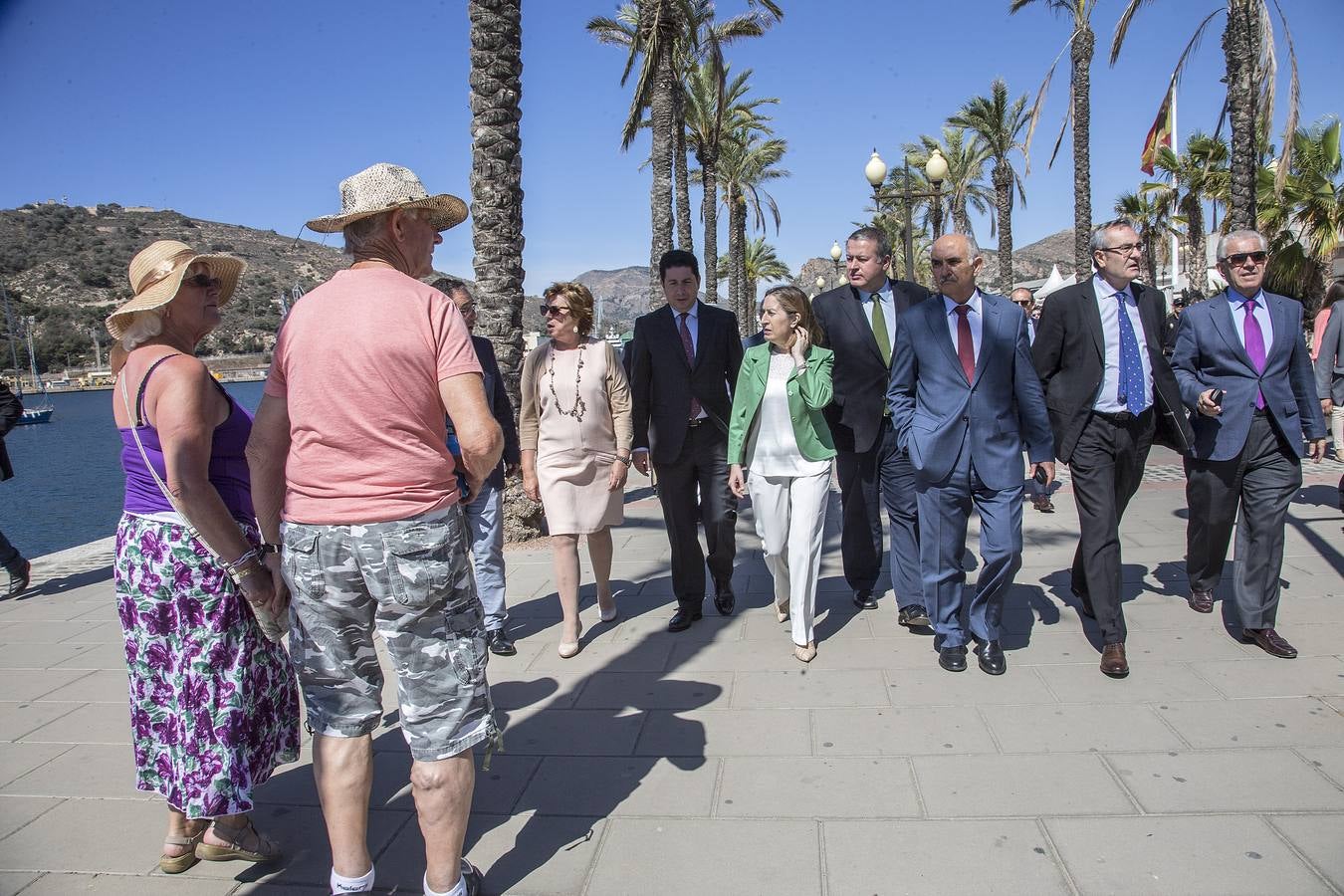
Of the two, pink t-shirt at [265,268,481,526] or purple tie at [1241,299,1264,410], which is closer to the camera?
pink t-shirt at [265,268,481,526]

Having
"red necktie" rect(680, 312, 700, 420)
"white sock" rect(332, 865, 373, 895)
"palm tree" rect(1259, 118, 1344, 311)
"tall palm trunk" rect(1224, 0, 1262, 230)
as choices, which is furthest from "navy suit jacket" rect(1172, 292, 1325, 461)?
"palm tree" rect(1259, 118, 1344, 311)

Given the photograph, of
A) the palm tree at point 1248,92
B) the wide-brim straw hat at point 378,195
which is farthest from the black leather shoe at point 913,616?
the palm tree at point 1248,92

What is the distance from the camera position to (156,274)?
9.12ft

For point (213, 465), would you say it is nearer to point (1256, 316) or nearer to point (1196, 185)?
point (1256, 316)

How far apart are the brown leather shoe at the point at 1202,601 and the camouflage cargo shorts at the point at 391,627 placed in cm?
433

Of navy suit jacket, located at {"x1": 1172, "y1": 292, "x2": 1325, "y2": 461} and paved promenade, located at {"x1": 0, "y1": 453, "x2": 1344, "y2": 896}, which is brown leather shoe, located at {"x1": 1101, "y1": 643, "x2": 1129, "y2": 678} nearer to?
paved promenade, located at {"x1": 0, "y1": 453, "x2": 1344, "y2": 896}

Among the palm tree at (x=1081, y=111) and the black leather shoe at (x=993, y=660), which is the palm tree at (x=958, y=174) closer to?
the palm tree at (x=1081, y=111)

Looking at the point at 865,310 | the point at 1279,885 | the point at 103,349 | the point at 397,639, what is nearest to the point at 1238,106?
the point at 865,310

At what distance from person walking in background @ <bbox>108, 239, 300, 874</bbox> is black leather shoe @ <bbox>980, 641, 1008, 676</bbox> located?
3.12 m

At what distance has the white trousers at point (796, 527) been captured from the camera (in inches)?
174

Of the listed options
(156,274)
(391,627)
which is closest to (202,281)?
(156,274)

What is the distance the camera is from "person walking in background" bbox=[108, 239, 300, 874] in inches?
103

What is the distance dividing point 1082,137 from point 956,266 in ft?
74.8

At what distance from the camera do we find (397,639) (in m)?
2.25
